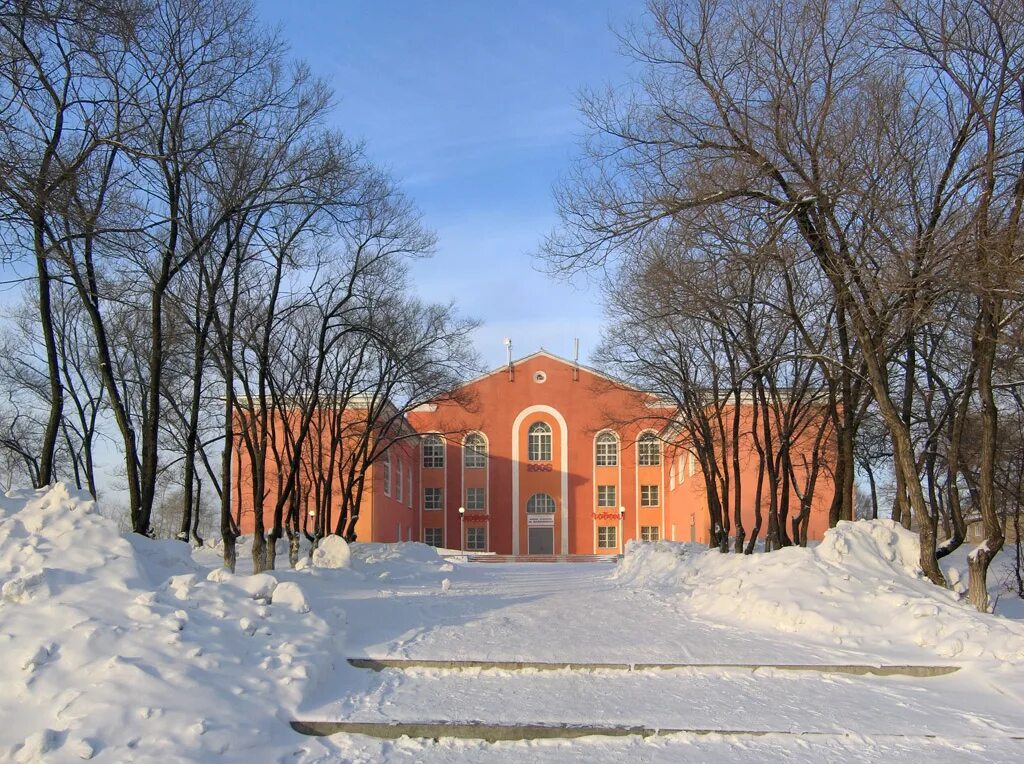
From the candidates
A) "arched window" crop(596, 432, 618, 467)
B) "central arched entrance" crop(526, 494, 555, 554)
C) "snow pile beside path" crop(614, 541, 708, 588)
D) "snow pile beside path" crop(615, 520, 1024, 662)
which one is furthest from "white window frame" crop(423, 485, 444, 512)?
"snow pile beside path" crop(615, 520, 1024, 662)

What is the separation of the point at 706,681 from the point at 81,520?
5.95 metres

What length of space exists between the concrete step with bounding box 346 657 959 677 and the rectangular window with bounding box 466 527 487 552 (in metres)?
43.6

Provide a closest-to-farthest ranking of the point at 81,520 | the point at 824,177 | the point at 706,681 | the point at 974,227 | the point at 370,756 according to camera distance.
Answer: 1. the point at 370,756
2. the point at 706,681
3. the point at 81,520
4. the point at 974,227
5. the point at 824,177

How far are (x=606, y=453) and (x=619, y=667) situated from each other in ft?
142

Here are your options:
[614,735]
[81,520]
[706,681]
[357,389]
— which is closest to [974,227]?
[706,681]

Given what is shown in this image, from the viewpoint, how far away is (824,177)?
10.8 m

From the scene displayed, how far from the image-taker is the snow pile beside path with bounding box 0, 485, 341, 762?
537cm

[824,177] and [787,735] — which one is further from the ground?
[824,177]

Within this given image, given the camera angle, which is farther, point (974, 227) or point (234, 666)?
point (974, 227)

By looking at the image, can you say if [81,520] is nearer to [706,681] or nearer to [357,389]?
[706,681]

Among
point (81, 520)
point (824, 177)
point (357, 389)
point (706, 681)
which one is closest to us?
point (706, 681)

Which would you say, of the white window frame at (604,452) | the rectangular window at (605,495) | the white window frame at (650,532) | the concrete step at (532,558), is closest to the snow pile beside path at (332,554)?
the concrete step at (532,558)

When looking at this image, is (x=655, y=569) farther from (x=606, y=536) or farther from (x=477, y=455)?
(x=477, y=455)

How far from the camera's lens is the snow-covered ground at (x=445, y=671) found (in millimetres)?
5672
